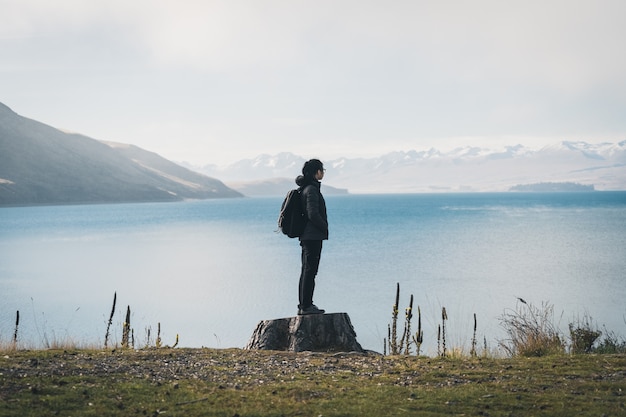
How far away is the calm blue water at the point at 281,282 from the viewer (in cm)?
3303

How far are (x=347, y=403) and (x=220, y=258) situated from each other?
201 feet

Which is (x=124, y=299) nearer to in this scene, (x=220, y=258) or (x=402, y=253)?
(x=220, y=258)

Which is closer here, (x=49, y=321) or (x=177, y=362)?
(x=177, y=362)

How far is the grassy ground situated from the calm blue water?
3.81 metres

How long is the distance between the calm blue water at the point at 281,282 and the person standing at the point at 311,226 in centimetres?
356

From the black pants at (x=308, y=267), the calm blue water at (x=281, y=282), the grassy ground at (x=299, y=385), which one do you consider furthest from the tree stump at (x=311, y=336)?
the calm blue water at (x=281, y=282)

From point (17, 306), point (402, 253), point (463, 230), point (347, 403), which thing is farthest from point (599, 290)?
point (463, 230)

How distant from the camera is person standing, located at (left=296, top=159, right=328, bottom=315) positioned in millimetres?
12680

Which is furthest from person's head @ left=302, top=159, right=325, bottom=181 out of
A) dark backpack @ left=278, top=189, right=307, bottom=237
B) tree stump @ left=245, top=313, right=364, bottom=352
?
tree stump @ left=245, top=313, right=364, bottom=352

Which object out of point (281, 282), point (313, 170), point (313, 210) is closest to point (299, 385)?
point (313, 210)

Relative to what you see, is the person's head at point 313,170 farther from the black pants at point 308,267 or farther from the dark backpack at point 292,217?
the black pants at point 308,267

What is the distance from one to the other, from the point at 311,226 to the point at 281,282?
38098 millimetres

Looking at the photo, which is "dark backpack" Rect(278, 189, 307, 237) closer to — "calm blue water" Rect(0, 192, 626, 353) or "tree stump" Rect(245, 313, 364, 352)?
"tree stump" Rect(245, 313, 364, 352)

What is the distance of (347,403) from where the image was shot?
772 cm
